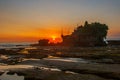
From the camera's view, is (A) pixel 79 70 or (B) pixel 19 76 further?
(A) pixel 79 70

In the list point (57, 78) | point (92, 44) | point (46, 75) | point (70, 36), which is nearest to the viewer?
point (57, 78)

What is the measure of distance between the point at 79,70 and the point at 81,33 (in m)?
129

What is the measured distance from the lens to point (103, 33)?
165 m

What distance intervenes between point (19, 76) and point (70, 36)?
462ft

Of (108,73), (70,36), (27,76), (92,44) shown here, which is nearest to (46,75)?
(27,76)

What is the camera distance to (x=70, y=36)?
172 m

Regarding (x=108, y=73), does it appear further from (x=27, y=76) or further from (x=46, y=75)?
(x=27, y=76)

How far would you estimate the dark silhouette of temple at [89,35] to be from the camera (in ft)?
522

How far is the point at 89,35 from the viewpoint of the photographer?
529 ft

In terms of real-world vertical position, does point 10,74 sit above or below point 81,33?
below

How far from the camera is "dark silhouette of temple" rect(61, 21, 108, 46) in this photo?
159 m

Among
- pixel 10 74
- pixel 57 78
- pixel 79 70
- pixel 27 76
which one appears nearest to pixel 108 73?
pixel 79 70

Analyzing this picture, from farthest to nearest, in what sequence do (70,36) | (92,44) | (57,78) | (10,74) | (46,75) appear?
(70,36)
(92,44)
(10,74)
(46,75)
(57,78)

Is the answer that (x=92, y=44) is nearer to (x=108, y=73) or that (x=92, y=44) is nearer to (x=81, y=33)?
(x=81, y=33)
